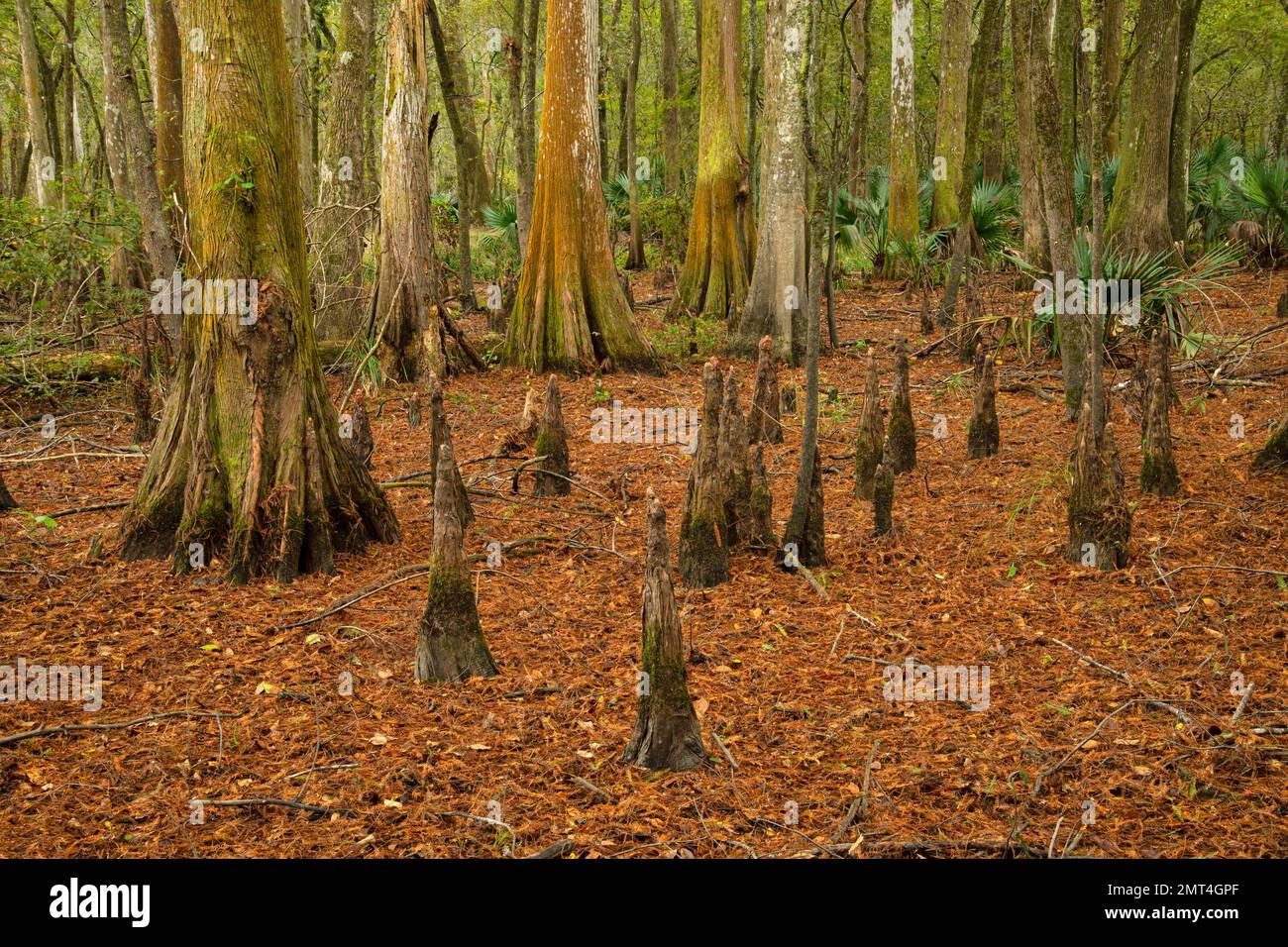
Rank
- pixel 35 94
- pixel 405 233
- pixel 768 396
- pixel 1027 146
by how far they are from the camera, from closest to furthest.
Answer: pixel 768 396 → pixel 405 233 → pixel 1027 146 → pixel 35 94

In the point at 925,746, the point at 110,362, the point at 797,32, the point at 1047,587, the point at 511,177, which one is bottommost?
the point at 925,746

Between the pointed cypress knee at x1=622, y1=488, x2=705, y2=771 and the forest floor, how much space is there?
116mm

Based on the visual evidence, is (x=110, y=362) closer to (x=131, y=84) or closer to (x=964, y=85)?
(x=131, y=84)

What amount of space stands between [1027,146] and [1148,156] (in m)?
2.59

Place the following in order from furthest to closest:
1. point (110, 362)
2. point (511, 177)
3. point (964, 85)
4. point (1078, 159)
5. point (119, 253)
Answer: point (511, 177) < point (964, 85) < point (1078, 159) < point (119, 253) < point (110, 362)

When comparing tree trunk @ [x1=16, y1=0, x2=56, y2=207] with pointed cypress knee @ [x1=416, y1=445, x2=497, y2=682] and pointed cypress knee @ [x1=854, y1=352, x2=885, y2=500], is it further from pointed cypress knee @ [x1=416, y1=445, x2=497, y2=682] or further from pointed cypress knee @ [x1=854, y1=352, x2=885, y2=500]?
pointed cypress knee @ [x1=416, y1=445, x2=497, y2=682]

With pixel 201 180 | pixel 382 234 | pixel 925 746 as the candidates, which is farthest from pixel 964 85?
pixel 925 746

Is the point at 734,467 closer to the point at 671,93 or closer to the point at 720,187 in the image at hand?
the point at 720,187

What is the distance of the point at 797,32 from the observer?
10070 millimetres

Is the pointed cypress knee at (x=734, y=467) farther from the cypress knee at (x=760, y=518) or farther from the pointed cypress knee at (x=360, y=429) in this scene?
the pointed cypress knee at (x=360, y=429)

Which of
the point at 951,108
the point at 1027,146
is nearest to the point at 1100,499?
the point at 1027,146

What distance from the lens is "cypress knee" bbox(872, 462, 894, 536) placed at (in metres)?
5.83

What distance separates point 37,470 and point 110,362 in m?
2.73

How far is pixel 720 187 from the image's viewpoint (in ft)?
43.0
